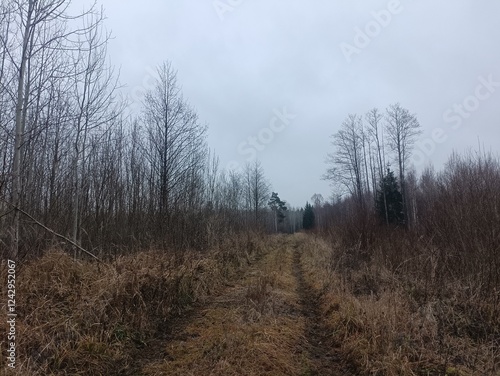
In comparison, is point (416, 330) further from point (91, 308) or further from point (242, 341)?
point (91, 308)

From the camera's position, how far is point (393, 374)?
438cm

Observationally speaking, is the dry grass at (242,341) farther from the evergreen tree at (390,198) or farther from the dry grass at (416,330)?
the evergreen tree at (390,198)

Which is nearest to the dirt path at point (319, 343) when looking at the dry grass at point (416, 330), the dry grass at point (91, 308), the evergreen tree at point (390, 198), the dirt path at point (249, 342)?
the dirt path at point (249, 342)

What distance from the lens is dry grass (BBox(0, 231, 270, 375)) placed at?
4367mm

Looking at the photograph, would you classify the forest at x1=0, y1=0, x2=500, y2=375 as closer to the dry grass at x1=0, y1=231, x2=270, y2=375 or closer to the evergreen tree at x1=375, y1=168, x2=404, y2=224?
the dry grass at x1=0, y1=231, x2=270, y2=375

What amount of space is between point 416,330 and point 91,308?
4.88 m

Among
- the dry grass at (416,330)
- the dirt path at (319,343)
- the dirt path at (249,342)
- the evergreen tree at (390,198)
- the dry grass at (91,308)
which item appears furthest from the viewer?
the evergreen tree at (390,198)

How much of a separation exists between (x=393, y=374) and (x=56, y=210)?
767cm

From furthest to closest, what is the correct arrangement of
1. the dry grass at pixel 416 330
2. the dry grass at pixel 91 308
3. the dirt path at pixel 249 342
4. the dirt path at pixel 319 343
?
the dirt path at pixel 319 343, the dirt path at pixel 249 342, the dry grass at pixel 416 330, the dry grass at pixel 91 308

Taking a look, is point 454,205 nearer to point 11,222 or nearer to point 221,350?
point 221,350

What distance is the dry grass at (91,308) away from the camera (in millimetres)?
4367

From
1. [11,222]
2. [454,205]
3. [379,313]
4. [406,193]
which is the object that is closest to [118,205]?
[11,222]

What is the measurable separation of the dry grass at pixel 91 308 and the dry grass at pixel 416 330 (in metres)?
3.19

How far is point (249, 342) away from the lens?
17.5 feet
